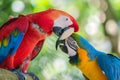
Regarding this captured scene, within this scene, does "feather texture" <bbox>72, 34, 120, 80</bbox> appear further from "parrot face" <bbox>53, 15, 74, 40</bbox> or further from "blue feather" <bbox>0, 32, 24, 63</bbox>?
"blue feather" <bbox>0, 32, 24, 63</bbox>

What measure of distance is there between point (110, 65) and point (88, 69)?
118 mm

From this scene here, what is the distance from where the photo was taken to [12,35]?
181 cm

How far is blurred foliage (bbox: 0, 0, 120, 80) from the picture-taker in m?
2.16

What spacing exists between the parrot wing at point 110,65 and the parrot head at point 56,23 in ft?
0.83

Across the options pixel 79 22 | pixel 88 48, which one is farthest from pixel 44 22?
pixel 79 22

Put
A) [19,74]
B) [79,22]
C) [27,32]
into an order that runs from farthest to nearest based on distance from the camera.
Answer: [79,22] < [27,32] < [19,74]

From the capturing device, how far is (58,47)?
184 centimetres

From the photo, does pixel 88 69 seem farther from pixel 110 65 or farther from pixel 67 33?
pixel 67 33

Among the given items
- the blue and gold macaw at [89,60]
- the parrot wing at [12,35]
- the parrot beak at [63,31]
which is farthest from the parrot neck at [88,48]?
the parrot wing at [12,35]

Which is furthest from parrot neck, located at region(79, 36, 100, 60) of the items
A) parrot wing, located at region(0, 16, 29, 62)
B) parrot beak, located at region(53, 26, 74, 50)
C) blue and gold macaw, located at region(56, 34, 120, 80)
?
parrot wing, located at region(0, 16, 29, 62)

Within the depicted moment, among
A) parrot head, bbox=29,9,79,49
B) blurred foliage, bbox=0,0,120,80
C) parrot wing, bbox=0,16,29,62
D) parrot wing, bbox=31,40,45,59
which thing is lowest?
blurred foliage, bbox=0,0,120,80

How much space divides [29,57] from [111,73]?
1.39 feet

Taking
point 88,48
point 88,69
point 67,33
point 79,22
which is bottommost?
point 79,22

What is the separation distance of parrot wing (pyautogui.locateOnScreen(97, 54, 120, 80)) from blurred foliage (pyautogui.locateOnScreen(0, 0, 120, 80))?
0.21 meters
